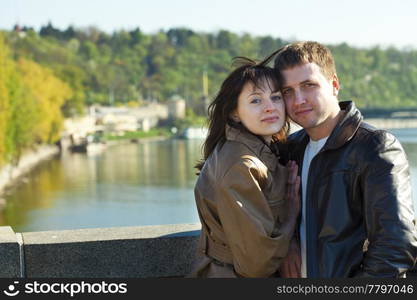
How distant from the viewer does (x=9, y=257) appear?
225 centimetres

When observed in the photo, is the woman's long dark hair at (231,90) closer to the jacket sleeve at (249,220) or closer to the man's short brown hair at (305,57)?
the man's short brown hair at (305,57)

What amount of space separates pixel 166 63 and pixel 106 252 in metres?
89.3

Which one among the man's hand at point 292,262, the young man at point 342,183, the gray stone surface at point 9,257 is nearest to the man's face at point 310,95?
the young man at point 342,183

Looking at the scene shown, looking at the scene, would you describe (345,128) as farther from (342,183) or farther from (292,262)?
(292,262)

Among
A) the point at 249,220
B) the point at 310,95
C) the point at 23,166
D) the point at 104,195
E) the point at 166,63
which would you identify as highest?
the point at 166,63

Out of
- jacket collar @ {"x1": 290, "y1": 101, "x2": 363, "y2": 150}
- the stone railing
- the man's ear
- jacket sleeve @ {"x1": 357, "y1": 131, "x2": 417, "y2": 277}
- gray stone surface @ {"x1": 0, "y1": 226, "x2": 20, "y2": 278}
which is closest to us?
jacket sleeve @ {"x1": 357, "y1": 131, "x2": 417, "y2": 277}

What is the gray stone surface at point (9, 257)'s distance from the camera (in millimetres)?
2236

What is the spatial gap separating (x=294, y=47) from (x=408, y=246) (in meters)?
0.59

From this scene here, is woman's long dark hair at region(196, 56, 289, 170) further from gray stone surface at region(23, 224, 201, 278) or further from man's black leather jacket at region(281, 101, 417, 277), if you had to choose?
gray stone surface at region(23, 224, 201, 278)

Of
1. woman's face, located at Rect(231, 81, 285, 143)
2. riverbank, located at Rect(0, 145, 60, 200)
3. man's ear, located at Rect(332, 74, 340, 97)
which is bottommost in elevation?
riverbank, located at Rect(0, 145, 60, 200)

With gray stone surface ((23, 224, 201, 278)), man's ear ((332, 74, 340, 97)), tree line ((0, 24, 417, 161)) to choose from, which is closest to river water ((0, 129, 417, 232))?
gray stone surface ((23, 224, 201, 278))

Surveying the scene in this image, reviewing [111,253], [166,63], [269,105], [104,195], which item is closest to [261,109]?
[269,105]

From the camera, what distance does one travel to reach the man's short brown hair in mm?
1935

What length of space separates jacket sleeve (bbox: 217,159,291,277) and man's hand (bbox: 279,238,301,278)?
0.25 feet
